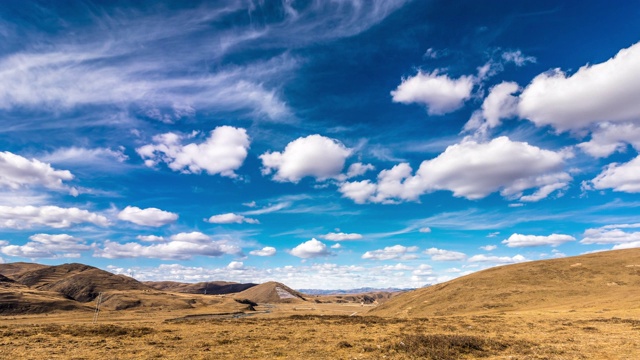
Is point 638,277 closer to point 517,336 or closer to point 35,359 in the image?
point 517,336

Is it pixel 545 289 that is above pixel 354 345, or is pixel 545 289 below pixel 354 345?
above

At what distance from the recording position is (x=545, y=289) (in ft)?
273

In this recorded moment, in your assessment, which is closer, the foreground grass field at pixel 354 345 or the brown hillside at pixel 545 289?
the foreground grass field at pixel 354 345

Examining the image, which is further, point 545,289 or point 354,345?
point 545,289

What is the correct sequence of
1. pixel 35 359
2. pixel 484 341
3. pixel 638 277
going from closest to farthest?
pixel 35 359
pixel 484 341
pixel 638 277

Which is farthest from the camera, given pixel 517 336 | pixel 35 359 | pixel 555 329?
pixel 555 329

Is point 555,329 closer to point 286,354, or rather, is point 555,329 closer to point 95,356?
point 286,354

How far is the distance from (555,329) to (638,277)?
64.4m

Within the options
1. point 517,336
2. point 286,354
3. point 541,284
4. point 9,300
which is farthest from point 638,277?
point 9,300

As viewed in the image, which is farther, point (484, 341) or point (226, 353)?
point (484, 341)

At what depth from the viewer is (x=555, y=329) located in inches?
1576

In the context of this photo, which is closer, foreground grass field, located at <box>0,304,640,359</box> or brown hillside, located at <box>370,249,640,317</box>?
foreground grass field, located at <box>0,304,640,359</box>

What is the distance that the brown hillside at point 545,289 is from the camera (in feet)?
235

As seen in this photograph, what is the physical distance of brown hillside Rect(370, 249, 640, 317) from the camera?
235ft
